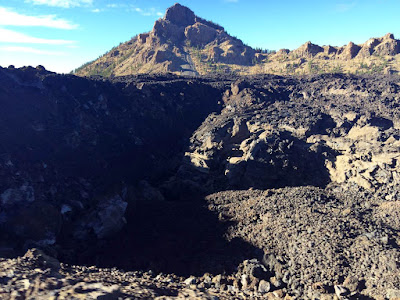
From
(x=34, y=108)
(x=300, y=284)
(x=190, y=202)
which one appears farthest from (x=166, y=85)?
(x=300, y=284)

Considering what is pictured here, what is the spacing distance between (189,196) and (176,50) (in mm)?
81299

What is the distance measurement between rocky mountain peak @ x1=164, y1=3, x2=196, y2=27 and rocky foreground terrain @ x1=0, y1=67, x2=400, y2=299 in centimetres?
8243

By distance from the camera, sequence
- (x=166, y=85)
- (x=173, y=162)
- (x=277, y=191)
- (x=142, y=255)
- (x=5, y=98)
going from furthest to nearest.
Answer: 1. (x=166, y=85)
2. (x=173, y=162)
3. (x=5, y=98)
4. (x=277, y=191)
5. (x=142, y=255)

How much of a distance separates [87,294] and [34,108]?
84.9 ft

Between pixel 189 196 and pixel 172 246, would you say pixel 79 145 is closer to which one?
pixel 189 196

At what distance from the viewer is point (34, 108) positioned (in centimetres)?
2969

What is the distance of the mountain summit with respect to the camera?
8800cm

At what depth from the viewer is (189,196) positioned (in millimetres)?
26141

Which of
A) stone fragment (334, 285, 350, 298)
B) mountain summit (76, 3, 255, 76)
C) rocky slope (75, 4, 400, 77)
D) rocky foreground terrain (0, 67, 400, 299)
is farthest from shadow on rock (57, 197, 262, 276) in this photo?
mountain summit (76, 3, 255, 76)

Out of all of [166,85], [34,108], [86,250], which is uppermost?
[166,85]

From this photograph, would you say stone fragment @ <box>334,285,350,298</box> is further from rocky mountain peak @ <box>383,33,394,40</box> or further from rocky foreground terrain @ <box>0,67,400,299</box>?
rocky mountain peak @ <box>383,33,394,40</box>

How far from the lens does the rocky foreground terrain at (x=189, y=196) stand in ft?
47.9

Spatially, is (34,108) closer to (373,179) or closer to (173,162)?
(173,162)

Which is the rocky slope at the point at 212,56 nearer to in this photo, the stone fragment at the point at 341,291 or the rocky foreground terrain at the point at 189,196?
the rocky foreground terrain at the point at 189,196
